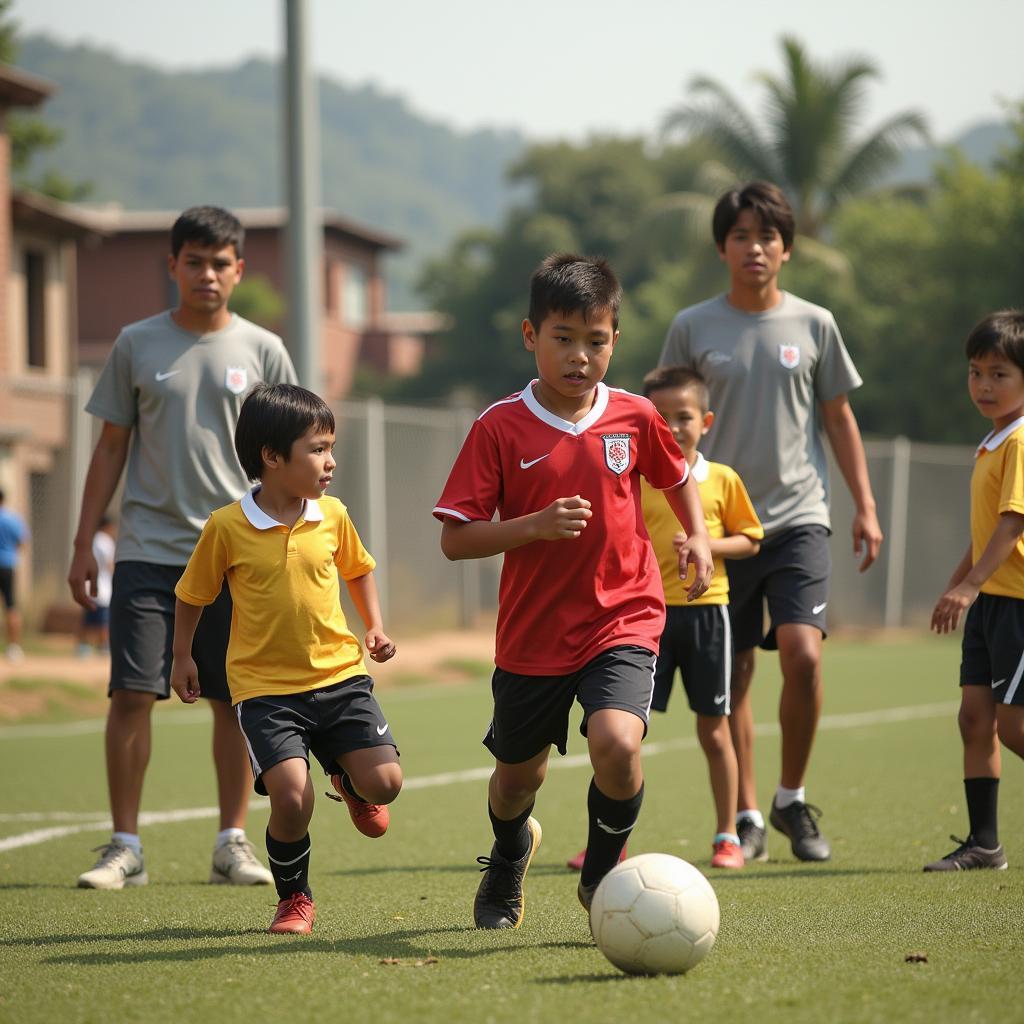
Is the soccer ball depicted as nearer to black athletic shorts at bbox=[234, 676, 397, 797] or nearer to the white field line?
black athletic shorts at bbox=[234, 676, 397, 797]

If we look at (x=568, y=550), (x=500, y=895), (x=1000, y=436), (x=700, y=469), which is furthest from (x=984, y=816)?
(x=568, y=550)

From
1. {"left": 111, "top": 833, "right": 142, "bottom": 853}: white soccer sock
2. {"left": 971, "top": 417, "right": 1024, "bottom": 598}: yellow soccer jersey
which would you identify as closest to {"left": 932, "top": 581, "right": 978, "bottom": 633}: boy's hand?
{"left": 971, "top": 417, "right": 1024, "bottom": 598}: yellow soccer jersey

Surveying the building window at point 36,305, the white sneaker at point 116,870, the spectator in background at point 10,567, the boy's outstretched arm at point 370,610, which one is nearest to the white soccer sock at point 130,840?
the white sneaker at point 116,870

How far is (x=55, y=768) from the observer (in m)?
9.52

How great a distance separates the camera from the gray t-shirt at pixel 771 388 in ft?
21.0

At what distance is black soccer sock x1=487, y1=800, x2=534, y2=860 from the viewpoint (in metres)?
4.75

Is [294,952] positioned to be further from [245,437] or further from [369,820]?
[245,437]

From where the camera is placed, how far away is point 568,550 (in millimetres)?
4512

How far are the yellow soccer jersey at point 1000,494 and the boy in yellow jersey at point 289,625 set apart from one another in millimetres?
2330

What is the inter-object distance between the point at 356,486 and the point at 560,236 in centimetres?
3511

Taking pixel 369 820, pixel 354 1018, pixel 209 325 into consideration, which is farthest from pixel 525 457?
pixel 209 325

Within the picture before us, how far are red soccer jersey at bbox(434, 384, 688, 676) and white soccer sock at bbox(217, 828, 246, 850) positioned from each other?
1771 mm

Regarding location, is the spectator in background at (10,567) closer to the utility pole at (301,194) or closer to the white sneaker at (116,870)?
the utility pole at (301,194)

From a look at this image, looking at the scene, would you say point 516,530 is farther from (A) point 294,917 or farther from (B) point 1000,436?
(B) point 1000,436
